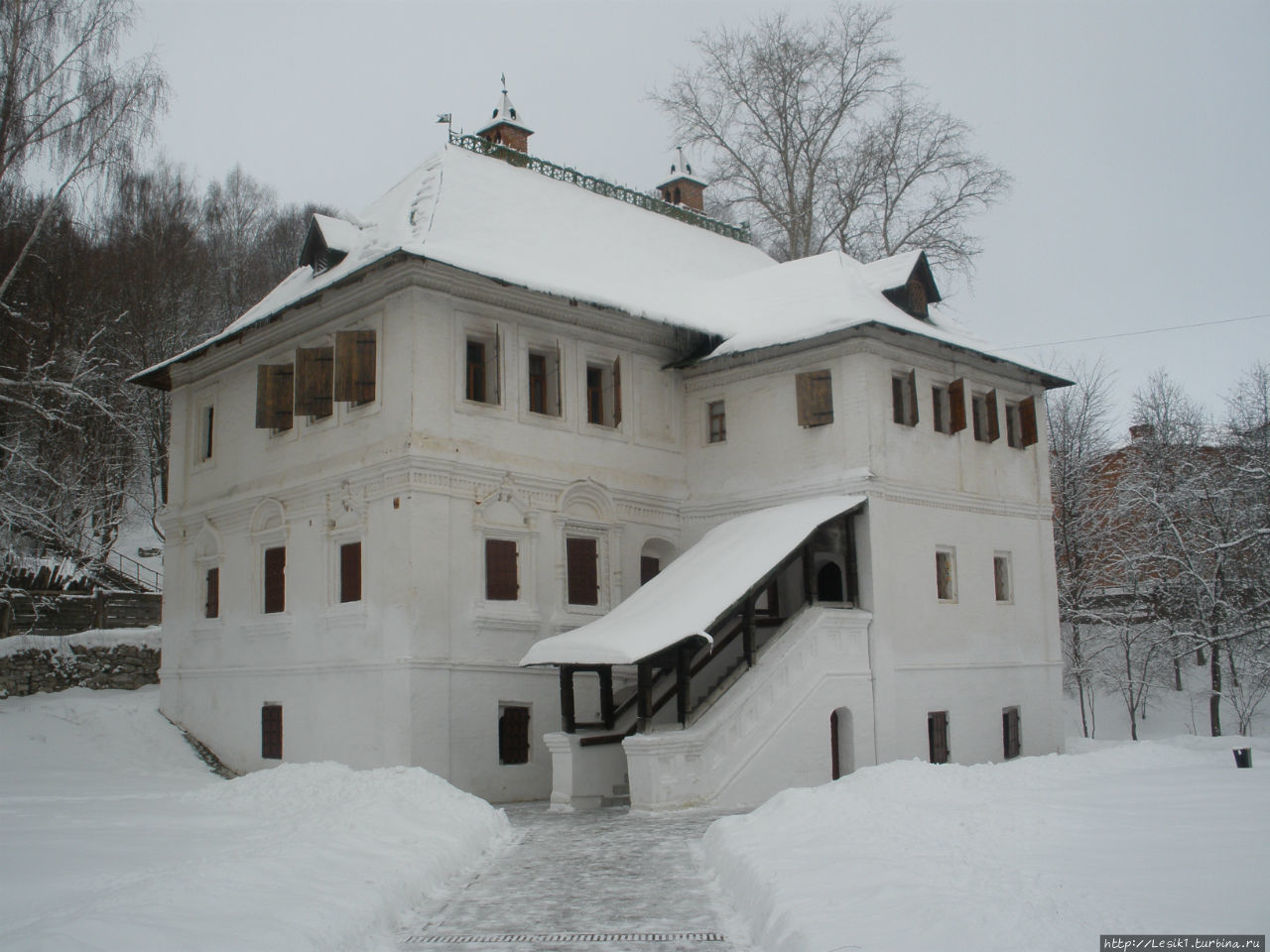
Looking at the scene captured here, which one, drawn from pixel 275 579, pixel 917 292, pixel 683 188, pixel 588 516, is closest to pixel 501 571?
pixel 588 516

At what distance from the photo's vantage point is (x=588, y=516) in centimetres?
2153

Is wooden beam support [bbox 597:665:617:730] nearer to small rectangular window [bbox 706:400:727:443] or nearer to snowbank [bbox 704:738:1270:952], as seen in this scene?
snowbank [bbox 704:738:1270:952]

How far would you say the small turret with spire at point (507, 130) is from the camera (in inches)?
1060

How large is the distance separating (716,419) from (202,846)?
13.6 metres

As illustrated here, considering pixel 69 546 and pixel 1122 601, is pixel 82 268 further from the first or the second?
pixel 1122 601

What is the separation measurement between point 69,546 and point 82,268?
10277 mm

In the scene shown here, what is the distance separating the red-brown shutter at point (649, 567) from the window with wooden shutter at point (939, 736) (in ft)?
18.2

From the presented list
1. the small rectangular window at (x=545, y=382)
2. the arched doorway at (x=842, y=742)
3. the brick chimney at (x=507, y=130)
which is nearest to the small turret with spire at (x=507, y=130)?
the brick chimney at (x=507, y=130)

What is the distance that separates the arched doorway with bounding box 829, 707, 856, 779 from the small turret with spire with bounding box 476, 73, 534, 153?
1416cm

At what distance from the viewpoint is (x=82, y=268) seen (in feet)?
111

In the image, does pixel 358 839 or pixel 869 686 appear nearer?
pixel 358 839

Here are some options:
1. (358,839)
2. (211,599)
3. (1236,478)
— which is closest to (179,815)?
(358,839)

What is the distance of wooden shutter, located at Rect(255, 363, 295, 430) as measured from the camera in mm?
21203

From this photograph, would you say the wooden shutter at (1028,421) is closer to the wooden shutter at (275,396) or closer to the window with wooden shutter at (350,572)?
the window with wooden shutter at (350,572)
